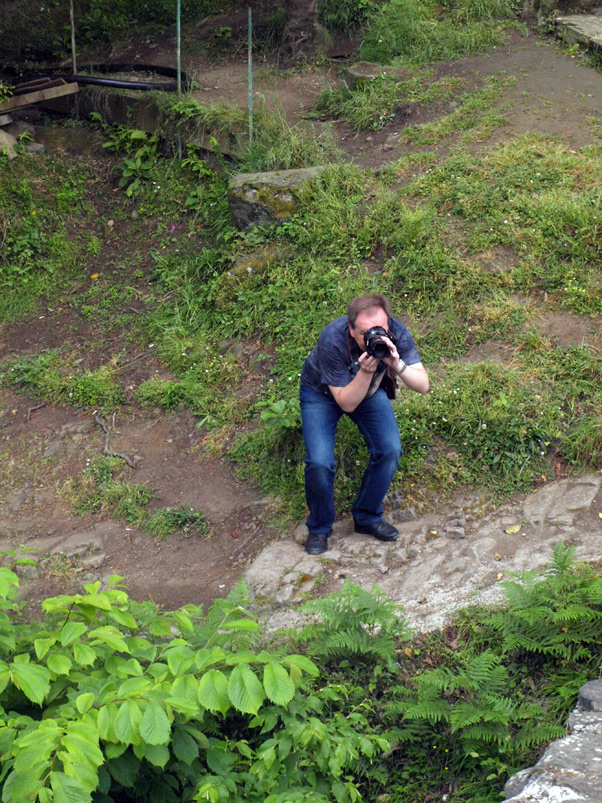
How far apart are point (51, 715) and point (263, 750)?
0.78m

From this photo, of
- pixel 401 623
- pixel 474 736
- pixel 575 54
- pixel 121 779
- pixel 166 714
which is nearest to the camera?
pixel 166 714

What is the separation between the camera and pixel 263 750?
8.98 ft

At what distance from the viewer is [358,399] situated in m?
4.27

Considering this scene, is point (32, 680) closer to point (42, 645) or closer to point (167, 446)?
point (42, 645)

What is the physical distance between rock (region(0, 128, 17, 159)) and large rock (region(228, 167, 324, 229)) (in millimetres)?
3201

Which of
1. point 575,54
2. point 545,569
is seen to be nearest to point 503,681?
point 545,569

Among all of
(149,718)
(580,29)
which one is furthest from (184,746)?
(580,29)

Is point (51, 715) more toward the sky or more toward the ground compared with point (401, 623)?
more toward the sky

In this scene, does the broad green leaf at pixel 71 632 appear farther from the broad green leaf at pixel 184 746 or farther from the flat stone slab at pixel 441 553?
the flat stone slab at pixel 441 553

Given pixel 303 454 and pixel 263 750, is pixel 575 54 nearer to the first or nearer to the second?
pixel 303 454

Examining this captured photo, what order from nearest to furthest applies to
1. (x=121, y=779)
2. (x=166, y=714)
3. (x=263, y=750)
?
Result: (x=166, y=714), (x=121, y=779), (x=263, y=750)

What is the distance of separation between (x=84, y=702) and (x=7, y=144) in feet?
27.4

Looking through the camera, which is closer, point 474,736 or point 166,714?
point 166,714

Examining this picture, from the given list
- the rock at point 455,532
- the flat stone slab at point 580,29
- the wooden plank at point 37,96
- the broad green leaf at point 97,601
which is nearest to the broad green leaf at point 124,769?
the broad green leaf at point 97,601
